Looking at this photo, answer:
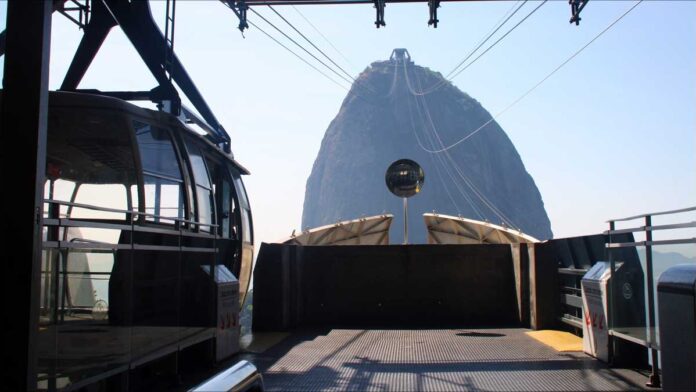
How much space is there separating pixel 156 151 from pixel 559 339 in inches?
242

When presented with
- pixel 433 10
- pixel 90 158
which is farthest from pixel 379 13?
pixel 90 158

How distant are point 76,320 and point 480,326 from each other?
8319mm

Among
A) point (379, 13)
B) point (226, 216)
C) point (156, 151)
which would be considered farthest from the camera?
point (379, 13)

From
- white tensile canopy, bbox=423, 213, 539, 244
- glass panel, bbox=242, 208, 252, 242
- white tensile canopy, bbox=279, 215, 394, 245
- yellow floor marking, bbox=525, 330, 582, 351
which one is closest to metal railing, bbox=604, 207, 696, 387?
yellow floor marking, bbox=525, 330, 582, 351

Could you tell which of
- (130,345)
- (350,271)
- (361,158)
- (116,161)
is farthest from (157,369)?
(361,158)

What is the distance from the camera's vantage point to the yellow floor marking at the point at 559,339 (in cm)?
866

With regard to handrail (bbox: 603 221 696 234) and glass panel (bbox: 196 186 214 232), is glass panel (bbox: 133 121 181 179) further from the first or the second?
handrail (bbox: 603 221 696 234)

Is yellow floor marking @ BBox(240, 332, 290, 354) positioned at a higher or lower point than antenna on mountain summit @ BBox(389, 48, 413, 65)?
lower

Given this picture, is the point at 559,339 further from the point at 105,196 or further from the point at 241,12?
the point at 241,12

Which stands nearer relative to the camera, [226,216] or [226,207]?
[226,216]

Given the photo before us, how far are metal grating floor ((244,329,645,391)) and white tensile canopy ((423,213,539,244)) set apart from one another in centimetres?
721

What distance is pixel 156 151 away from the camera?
745cm

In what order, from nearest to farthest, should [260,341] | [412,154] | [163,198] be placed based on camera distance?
1. [163,198]
2. [260,341]
3. [412,154]

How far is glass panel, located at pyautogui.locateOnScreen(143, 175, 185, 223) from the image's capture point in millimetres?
7121
